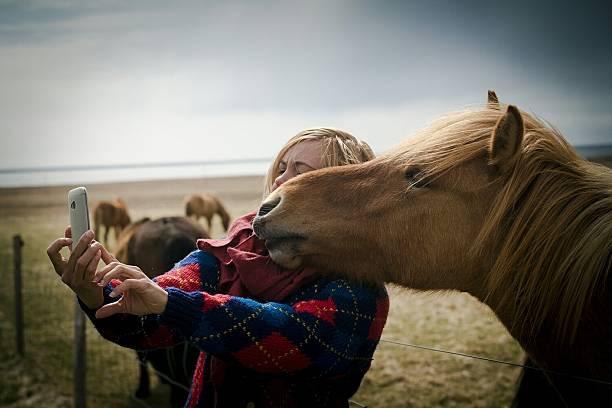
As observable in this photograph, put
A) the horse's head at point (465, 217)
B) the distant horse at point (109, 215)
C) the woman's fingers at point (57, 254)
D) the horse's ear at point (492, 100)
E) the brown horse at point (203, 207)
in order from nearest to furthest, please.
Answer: the woman's fingers at point (57, 254) → the horse's head at point (465, 217) → the horse's ear at point (492, 100) → the distant horse at point (109, 215) → the brown horse at point (203, 207)

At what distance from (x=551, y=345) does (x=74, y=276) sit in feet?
5.59

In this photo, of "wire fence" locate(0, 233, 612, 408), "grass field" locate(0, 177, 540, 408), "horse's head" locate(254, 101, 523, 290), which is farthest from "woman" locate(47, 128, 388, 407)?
"wire fence" locate(0, 233, 612, 408)

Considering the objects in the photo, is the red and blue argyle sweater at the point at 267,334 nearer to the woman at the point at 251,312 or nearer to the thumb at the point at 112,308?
the woman at the point at 251,312

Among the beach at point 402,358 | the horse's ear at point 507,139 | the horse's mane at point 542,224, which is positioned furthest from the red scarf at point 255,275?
the beach at point 402,358

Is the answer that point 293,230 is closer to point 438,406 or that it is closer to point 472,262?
point 472,262

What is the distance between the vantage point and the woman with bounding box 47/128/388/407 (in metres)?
1.29

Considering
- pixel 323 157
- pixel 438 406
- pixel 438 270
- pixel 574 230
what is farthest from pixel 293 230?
pixel 438 406

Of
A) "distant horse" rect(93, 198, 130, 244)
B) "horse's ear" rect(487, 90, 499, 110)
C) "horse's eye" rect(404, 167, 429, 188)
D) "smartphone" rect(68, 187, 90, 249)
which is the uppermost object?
"horse's ear" rect(487, 90, 499, 110)

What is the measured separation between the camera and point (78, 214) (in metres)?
1.44

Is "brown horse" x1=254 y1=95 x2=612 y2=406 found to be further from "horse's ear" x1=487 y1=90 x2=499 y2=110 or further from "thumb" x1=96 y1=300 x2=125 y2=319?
"thumb" x1=96 y1=300 x2=125 y2=319

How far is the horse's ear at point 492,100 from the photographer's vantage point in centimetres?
187

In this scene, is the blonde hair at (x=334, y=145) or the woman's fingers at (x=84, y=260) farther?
the blonde hair at (x=334, y=145)

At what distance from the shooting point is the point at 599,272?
1444 millimetres

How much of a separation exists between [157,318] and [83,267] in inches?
11.1
